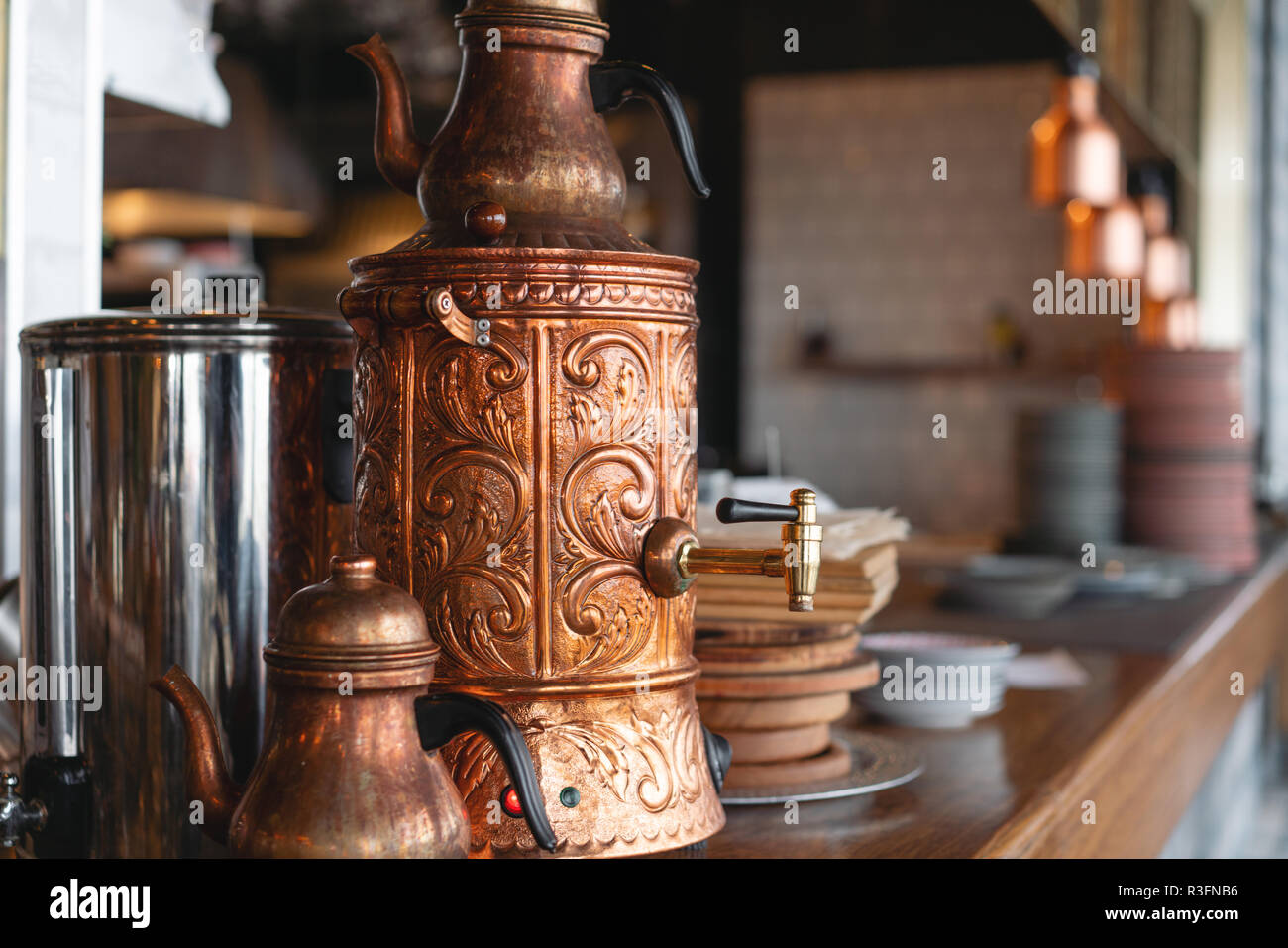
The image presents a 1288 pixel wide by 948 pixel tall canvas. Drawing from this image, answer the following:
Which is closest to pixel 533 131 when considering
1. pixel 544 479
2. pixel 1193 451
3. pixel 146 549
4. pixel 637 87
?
pixel 637 87

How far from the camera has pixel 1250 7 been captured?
6.45 m

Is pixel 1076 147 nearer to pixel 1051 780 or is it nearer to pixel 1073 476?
pixel 1073 476

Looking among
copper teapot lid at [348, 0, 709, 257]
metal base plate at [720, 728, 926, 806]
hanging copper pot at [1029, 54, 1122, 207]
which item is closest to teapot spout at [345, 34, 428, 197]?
copper teapot lid at [348, 0, 709, 257]

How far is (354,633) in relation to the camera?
24.0 inches

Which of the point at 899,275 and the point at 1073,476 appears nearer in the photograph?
the point at 1073,476

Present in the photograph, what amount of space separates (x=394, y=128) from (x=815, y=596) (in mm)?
483

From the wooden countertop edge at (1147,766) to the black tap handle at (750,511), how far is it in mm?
278

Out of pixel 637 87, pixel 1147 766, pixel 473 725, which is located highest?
pixel 637 87

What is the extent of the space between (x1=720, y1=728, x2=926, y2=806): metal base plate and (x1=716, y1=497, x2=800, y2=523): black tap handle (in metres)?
0.31
